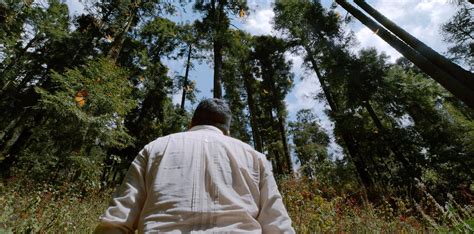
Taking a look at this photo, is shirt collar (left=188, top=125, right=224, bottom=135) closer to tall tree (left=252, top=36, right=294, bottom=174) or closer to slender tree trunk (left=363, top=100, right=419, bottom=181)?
slender tree trunk (left=363, top=100, right=419, bottom=181)

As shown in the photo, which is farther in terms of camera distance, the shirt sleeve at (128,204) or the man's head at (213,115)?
the man's head at (213,115)

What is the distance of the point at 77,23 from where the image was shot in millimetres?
18812

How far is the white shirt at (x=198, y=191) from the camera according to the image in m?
1.29

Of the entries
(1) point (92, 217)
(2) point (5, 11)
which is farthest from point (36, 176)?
(1) point (92, 217)

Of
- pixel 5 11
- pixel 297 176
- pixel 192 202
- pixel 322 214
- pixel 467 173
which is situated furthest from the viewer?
pixel 467 173

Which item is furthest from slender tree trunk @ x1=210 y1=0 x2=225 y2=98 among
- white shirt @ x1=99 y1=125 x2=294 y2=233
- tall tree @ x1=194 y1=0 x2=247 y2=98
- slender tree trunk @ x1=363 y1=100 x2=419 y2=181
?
white shirt @ x1=99 y1=125 x2=294 y2=233

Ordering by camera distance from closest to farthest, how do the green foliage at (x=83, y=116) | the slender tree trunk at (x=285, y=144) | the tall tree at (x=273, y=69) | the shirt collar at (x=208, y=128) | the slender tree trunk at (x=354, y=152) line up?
the shirt collar at (x=208, y=128)
the green foliage at (x=83, y=116)
the slender tree trunk at (x=354, y=152)
the slender tree trunk at (x=285, y=144)
the tall tree at (x=273, y=69)

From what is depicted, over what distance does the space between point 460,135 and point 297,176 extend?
28.7ft

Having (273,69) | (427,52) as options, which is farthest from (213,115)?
(273,69)

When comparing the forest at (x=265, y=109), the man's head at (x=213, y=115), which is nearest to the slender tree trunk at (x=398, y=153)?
the forest at (x=265, y=109)

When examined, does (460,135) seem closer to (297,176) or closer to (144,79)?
(297,176)

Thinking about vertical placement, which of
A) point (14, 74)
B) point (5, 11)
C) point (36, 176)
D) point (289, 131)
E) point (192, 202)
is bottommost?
point (192, 202)

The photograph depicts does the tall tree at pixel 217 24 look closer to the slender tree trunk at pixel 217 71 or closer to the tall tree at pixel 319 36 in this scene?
the slender tree trunk at pixel 217 71

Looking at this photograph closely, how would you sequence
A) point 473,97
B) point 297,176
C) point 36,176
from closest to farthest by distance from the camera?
point 473,97 < point 297,176 < point 36,176
